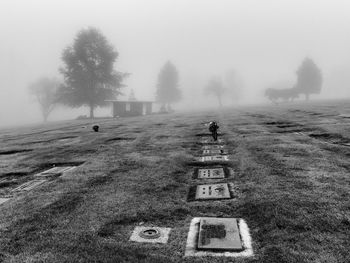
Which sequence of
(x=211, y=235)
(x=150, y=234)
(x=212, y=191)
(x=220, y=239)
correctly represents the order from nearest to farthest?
(x=220, y=239) → (x=211, y=235) → (x=150, y=234) → (x=212, y=191)

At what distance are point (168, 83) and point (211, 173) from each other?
252ft

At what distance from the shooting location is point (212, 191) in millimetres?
5309

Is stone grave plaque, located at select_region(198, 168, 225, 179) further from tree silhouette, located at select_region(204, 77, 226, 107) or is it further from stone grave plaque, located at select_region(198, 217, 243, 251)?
tree silhouette, located at select_region(204, 77, 226, 107)

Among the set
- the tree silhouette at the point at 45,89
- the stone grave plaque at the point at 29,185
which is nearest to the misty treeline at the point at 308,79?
the tree silhouette at the point at 45,89

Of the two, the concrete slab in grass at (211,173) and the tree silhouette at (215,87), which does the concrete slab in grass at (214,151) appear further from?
the tree silhouette at (215,87)

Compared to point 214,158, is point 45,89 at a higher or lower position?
higher

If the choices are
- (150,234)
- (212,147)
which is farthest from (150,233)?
(212,147)

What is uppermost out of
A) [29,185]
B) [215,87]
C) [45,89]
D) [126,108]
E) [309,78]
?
[309,78]

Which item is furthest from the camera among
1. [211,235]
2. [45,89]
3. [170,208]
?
[45,89]

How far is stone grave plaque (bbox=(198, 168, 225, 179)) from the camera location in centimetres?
633

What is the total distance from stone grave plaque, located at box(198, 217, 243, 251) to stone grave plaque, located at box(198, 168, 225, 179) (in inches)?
86.7

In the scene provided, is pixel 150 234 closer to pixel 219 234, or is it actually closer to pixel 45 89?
pixel 219 234

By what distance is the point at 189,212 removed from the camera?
4.45 m

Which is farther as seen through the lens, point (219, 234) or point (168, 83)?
point (168, 83)
